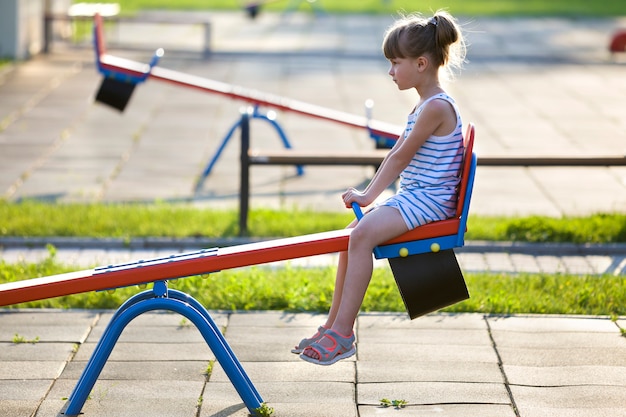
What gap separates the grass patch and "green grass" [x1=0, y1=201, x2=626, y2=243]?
38.7 inches

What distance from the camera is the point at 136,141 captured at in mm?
10789

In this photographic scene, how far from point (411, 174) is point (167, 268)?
113 cm

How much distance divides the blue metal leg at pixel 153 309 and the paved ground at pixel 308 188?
124 millimetres

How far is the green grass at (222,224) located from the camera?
24.0ft

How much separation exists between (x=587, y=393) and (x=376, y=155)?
3.30m

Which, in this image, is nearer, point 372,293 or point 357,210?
point 357,210

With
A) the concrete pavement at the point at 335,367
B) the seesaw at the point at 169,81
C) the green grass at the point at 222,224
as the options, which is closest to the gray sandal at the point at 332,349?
the concrete pavement at the point at 335,367

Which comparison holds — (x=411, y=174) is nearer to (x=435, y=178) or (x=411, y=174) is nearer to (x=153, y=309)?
(x=435, y=178)

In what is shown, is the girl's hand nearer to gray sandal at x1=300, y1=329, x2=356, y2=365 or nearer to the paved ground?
gray sandal at x1=300, y1=329, x2=356, y2=365

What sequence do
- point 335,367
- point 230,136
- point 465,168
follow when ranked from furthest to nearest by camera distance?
1. point 230,136
2. point 335,367
3. point 465,168

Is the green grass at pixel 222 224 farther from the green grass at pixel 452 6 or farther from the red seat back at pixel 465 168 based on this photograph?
the green grass at pixel 452 6

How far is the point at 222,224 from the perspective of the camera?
7570 mm

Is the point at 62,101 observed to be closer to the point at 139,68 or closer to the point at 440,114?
the point at 139,68

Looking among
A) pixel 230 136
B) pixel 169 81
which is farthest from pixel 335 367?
pixel 169 81
